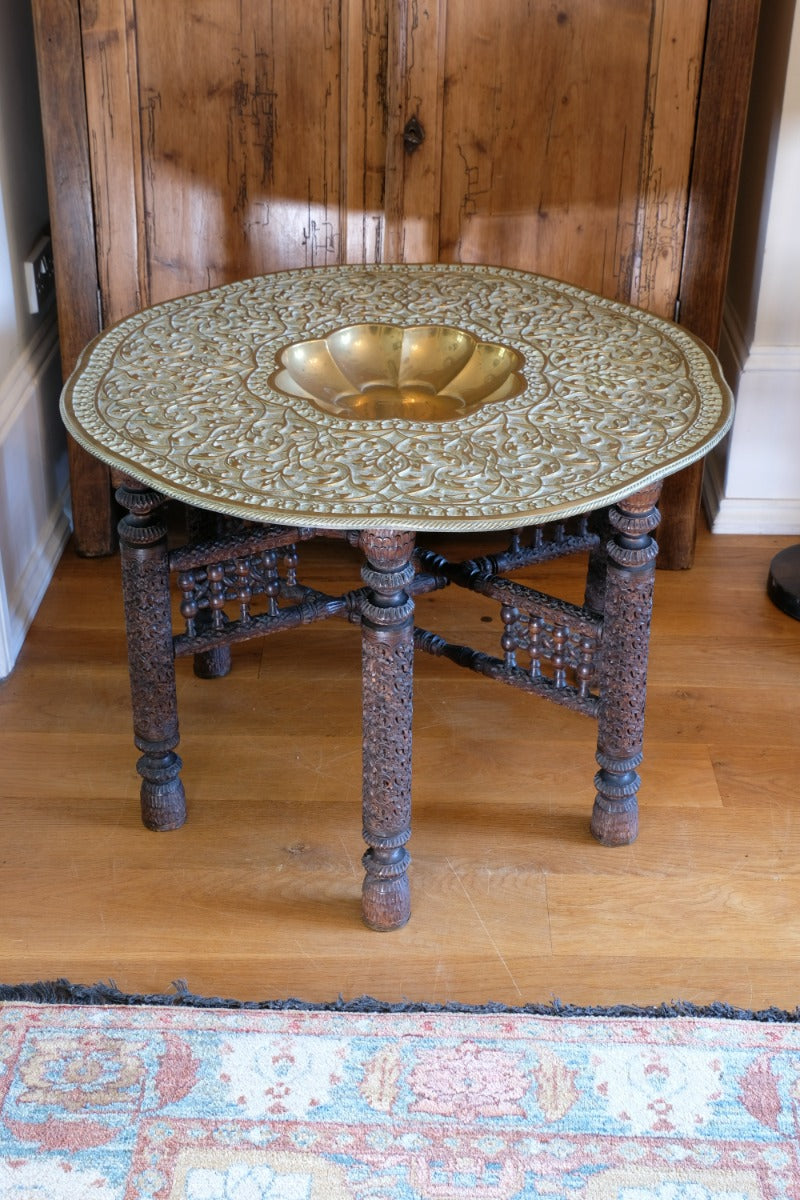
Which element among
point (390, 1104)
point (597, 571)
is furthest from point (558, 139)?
point (390, 1104)

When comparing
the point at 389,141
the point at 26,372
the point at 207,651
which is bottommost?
the point at 207,651

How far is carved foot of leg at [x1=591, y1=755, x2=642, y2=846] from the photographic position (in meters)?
2.13

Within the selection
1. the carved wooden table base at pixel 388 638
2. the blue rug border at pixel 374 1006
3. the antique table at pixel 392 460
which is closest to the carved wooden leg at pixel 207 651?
the antique table at pixel 392 460

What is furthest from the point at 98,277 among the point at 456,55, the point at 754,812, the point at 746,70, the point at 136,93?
the point at 754,812

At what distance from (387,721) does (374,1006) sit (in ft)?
1.25

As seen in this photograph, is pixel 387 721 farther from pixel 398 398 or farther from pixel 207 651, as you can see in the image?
pixel 207 651

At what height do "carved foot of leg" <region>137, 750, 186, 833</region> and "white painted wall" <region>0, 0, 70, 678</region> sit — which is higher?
"white painted wall" <region>0, 0, 70, 678</region>

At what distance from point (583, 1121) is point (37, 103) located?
228cm

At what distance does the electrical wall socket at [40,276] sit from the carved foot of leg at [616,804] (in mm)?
1521

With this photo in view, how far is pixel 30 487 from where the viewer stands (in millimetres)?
2807

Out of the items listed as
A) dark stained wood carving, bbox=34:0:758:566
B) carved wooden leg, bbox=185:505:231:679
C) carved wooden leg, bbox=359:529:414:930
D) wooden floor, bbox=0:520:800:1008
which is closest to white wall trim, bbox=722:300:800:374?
dark stained wood carving, bbox=34:0:758:566

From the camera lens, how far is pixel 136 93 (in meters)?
2.66

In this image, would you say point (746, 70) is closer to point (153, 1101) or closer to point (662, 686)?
point (662, 686)

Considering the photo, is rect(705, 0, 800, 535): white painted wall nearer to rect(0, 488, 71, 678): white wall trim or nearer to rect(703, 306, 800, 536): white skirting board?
rect(703, 306, 800, 536): white skirting board
